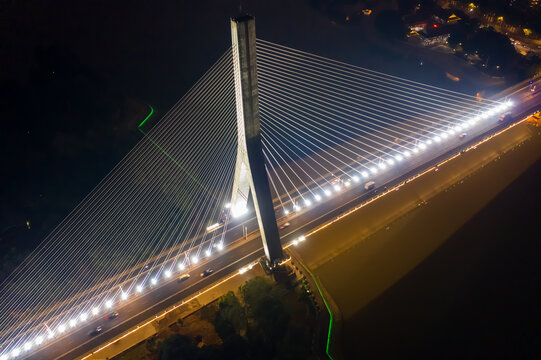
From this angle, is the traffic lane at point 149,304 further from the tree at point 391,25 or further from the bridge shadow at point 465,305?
the tree at point 391,25

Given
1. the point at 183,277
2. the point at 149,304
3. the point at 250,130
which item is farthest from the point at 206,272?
the point at 250,130

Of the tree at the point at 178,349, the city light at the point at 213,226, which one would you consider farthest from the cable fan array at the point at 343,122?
the tree at the point at 178,349

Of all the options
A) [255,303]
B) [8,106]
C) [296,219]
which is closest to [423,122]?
[296,219]

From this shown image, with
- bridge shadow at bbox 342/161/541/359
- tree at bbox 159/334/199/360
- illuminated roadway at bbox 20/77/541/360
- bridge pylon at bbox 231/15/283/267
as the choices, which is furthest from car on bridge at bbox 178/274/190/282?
bridge shadow at bbox 342/161/541/359

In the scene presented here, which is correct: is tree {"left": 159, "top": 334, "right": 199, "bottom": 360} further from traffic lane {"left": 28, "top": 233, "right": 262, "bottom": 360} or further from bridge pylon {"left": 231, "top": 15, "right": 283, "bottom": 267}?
bridge pylon {"left": 231, "top": 15, "right": 283, "bottom": 267}

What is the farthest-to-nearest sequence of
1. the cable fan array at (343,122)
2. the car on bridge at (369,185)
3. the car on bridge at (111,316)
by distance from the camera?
the cable fan array at (343,122) → the car on bridge at (369,185) → the car on bridge at (111,316)
